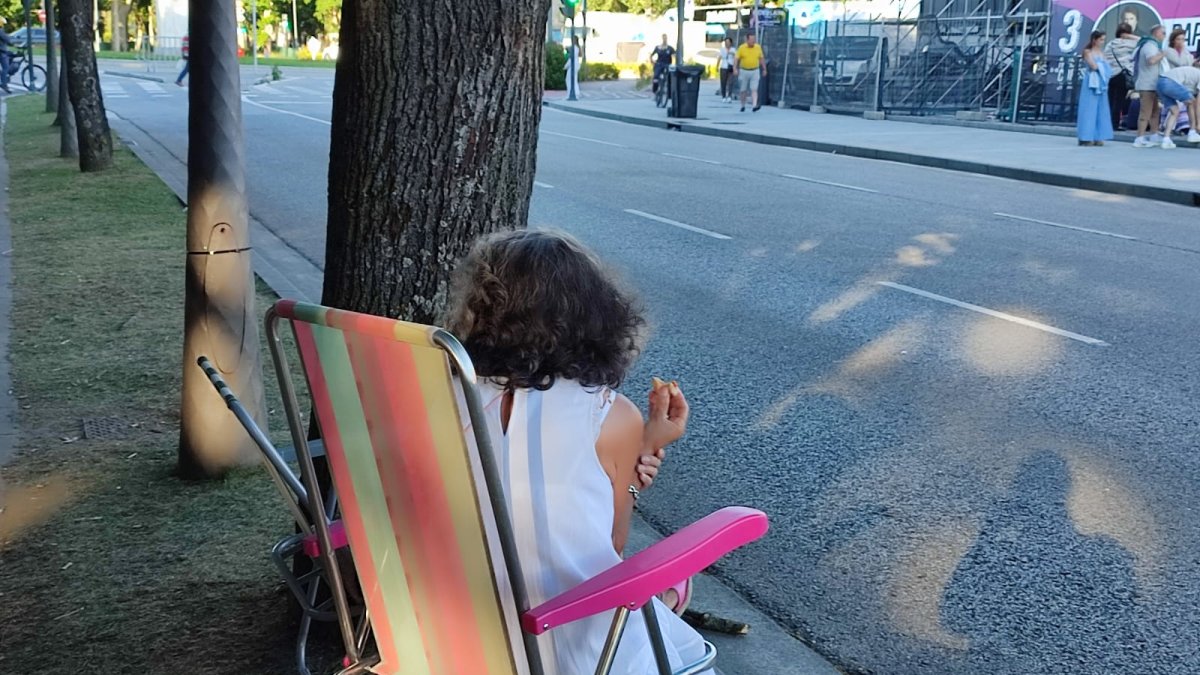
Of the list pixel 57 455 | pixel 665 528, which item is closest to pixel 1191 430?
pixel 665 528

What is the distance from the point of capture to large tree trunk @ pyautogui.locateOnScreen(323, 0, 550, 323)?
9.87 feet

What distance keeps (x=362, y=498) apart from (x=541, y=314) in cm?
52

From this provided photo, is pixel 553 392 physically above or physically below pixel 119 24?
below

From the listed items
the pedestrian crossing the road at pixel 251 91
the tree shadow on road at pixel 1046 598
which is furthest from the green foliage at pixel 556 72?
the tree shadow on road at pixel 1046 598

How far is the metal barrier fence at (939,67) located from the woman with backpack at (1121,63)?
3.28ft

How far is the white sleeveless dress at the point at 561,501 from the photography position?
7.25ft

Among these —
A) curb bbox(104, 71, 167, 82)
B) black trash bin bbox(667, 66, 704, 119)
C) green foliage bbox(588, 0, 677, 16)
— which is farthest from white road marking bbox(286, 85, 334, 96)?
green foliage bbox(588, 0, 677, 16)

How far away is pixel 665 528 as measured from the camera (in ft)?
14.8

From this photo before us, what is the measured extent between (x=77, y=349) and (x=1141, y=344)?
5838 millimetres

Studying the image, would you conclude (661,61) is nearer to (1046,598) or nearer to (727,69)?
(727,69)

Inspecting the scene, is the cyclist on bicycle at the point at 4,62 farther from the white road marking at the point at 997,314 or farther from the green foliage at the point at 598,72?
the white road marking at the point at 997,314

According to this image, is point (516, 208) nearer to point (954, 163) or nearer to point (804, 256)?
point (804, 256)

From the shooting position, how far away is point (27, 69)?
34.6m

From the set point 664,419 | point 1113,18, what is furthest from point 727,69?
point 664,419
